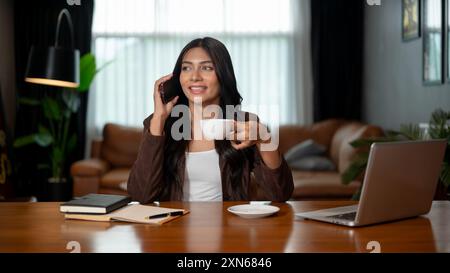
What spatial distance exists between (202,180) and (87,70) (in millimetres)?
3204

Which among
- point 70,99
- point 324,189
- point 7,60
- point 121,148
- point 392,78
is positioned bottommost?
point 324,189

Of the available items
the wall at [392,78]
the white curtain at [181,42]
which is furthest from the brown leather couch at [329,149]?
the white curtain at [181,42]

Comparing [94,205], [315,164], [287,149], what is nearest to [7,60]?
[287,149]

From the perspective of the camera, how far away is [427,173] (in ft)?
5.28

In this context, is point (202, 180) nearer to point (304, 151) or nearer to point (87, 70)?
point (304, 151)

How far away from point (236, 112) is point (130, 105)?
357 cm

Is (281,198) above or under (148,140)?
under

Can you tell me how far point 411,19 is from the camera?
4.12 meters

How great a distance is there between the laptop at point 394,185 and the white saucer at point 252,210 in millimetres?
85

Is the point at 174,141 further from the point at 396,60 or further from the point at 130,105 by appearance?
the point at 130,105

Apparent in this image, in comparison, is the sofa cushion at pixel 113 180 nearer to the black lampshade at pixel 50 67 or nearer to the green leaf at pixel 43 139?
the green leaf at pixel 43 139

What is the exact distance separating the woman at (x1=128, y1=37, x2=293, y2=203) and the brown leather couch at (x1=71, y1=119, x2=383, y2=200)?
2139mm
